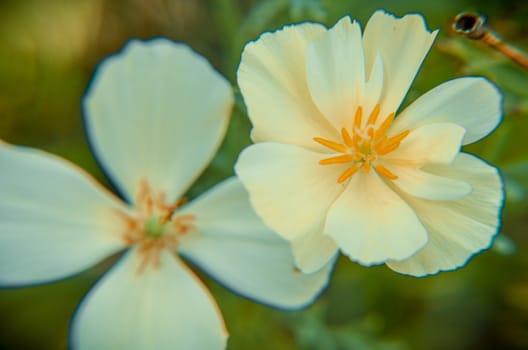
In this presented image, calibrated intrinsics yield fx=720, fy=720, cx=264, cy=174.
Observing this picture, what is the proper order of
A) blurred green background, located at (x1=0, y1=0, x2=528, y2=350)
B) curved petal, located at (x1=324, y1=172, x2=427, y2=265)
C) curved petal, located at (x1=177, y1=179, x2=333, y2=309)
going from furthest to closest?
1. blurred green background, located at (x1=0, y1=0, x2=528, y2=350)
2. curved petal, located at (x1=177, y1=179, x2=333, y2=309)
3. curved petal, located at (x1=324, y1=172, x2=427, y2=265)

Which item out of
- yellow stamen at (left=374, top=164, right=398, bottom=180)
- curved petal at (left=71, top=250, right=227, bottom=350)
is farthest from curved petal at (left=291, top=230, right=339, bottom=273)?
curved petal at (left=71, top=250, right=227, bottom=350)

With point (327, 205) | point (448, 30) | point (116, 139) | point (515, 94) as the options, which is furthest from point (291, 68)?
point (448, 30)

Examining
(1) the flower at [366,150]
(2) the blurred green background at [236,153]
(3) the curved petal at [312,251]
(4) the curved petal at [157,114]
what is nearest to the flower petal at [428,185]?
(1) the flower at [366,150]

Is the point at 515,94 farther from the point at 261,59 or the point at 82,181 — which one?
the point at 82,181

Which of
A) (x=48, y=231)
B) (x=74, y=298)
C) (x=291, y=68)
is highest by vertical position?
(x=291, y=68)

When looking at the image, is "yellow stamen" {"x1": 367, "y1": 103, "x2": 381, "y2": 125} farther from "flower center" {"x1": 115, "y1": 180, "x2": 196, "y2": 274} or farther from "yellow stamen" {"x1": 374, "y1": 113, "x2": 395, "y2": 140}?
"flower center" {"x1": 115, "y1": 180, "x2": 196, "y2": 274}

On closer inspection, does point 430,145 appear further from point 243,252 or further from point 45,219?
point 45,219
